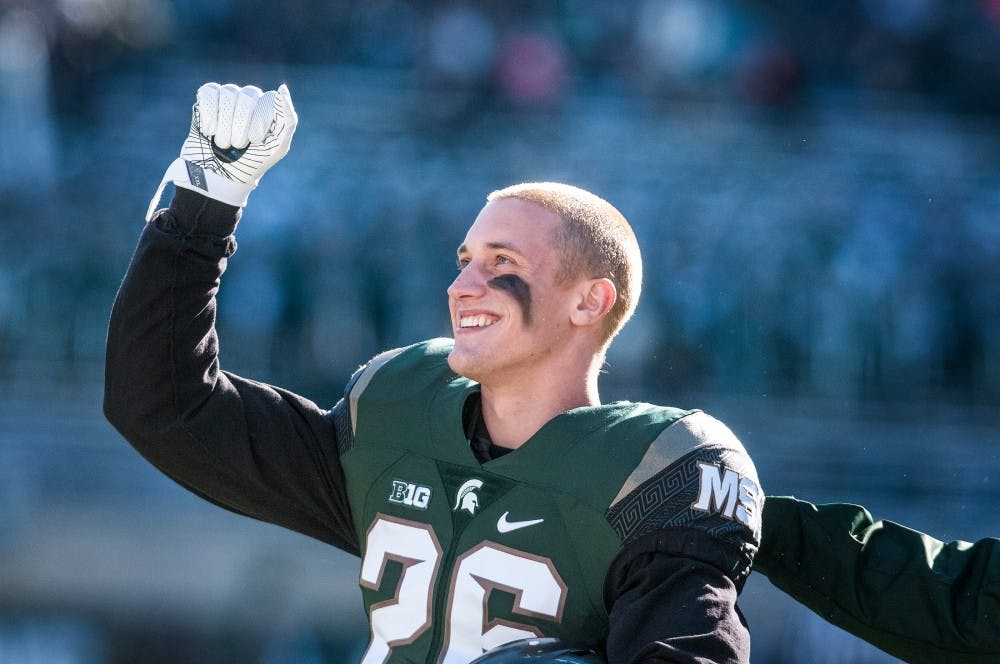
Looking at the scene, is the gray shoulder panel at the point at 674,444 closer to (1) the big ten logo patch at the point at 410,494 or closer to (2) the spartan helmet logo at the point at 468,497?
(2) the spartan helmet logo at the point at 468,497

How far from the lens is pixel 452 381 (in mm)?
2850

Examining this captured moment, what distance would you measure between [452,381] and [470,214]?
202 inches

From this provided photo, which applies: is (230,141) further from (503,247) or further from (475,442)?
(475,442)

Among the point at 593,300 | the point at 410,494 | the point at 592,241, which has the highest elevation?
the point at 592,241

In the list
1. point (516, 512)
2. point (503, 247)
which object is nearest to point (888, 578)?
point (516, 512)

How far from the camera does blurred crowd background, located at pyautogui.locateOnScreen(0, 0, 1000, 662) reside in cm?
631

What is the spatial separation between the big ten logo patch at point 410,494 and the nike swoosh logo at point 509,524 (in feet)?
0.57

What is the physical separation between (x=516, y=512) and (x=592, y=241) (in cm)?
57

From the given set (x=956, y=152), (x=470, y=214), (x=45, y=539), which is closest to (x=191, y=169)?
(x=45, y=539)

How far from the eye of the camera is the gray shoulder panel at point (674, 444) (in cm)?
244

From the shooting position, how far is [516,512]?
8.32ft

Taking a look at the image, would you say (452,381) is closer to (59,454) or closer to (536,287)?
(536,287)

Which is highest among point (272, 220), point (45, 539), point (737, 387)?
point (272, 220)

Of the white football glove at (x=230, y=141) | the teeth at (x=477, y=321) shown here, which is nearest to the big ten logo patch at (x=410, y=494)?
the teeth at (x=477, y=321)
